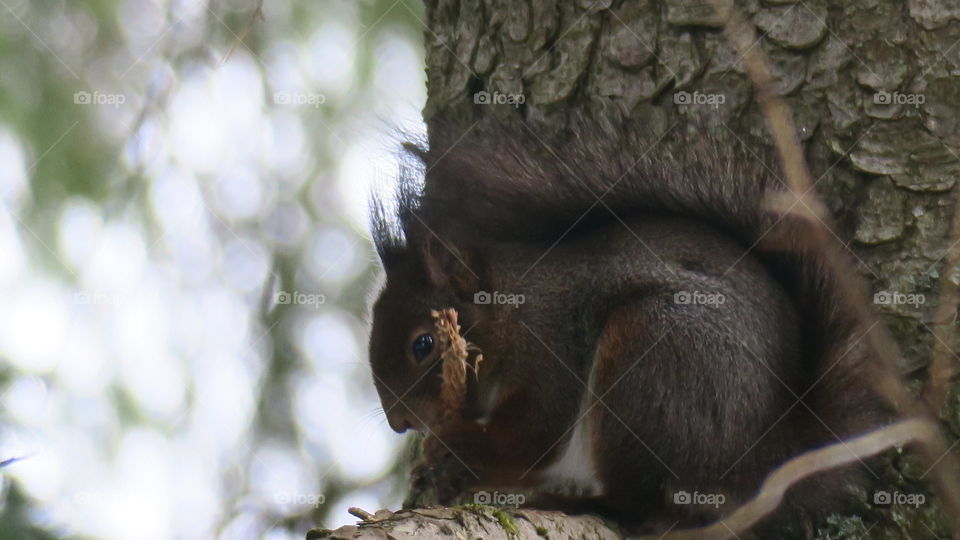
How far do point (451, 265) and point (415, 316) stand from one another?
0.58 ft

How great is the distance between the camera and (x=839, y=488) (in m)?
1.84

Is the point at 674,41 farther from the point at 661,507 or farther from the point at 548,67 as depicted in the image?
the point at 661,507

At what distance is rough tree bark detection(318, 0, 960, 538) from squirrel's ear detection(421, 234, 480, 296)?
0.36m

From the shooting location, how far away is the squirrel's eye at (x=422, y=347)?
2.40m

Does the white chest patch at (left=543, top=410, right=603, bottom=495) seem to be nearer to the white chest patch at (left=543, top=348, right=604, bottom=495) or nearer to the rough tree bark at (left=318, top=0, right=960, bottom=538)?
the white chest patch at (left=543, top=348, right=604, bottom=495)

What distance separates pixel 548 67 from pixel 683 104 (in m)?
0.36

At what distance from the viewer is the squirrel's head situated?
2.37 meters

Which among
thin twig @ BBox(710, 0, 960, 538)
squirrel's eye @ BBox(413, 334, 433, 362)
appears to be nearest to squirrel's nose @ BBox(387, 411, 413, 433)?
squirrel's eye @ BBox(413, 334, 433, 362)

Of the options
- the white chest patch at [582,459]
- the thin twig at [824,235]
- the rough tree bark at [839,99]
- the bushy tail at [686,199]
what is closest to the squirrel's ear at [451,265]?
the bushy tail at [686,199]

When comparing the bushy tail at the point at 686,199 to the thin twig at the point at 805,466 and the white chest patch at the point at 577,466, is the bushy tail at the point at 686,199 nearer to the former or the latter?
the thin twig at the point at 805,466

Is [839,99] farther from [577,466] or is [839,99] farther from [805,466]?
[577,466]

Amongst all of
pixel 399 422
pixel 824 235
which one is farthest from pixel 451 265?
pixel 824 235

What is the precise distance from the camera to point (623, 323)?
1.95 metres

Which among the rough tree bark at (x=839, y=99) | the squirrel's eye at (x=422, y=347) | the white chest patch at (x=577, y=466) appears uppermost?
the rough tree bark at (x=839, y=99)
